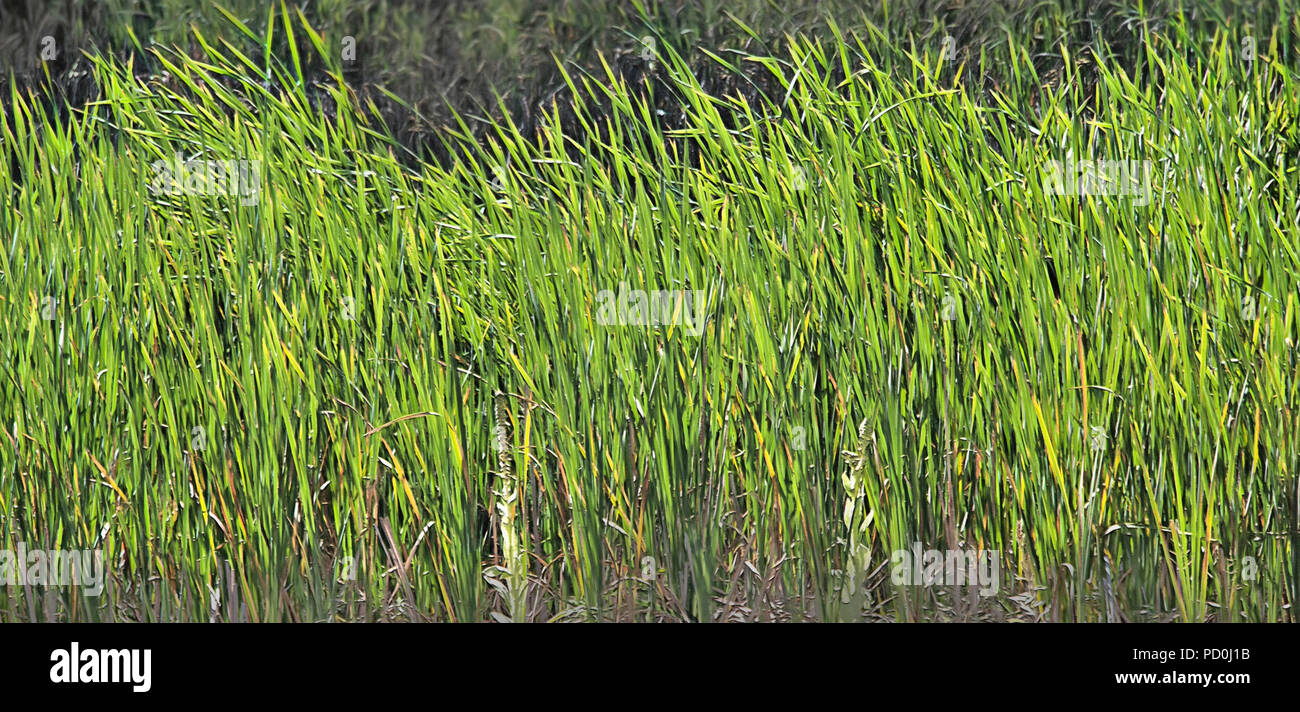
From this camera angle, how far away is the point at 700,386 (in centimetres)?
248

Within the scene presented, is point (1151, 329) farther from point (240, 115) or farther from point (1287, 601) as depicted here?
point (240, 115)

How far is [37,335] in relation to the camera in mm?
2547

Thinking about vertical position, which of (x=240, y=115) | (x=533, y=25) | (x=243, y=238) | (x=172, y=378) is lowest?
(x=172, y=378)

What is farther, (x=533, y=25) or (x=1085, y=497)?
(x=533, y=25)

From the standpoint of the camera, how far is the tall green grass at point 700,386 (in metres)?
2.48

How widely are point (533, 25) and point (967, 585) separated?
172 centimetres

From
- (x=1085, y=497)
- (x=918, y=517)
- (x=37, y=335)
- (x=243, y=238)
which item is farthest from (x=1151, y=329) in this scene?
(x=37, y=335)

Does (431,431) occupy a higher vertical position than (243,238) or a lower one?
lower

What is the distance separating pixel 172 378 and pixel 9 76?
35.4 inches

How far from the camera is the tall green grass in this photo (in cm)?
248

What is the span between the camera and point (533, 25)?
268cm

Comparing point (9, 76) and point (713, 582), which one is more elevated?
point (9, 76)
